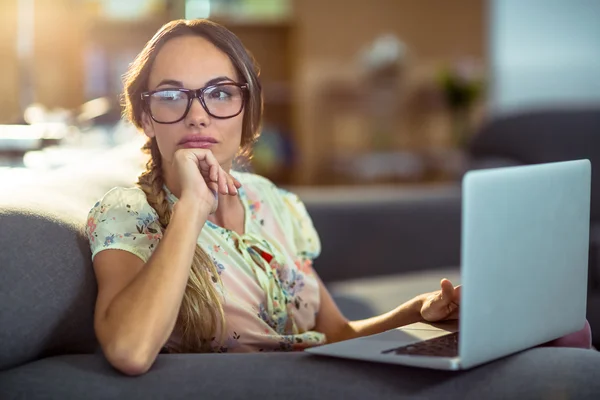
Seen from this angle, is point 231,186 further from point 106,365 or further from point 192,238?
point 106,365

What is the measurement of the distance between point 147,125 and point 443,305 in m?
0.46

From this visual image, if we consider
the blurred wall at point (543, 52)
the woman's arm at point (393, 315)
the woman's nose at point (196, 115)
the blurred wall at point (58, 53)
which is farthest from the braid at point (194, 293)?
the blurred wall at point (543, 52)

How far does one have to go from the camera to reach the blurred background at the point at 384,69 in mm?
5164

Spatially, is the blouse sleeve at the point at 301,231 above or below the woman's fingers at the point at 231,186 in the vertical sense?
below

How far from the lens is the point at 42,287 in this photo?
1.00 meters

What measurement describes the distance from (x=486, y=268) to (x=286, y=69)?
193 inches

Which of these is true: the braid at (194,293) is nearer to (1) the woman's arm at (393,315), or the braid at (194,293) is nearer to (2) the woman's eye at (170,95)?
(2) the woman's eye at (170,95)

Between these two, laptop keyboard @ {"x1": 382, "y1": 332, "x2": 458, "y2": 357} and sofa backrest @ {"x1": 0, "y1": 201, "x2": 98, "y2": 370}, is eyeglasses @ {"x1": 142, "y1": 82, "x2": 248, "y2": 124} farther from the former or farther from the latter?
laptop keyboard @ {"x1": 382, "y1": 332, "x2": 458, "y2": 357}

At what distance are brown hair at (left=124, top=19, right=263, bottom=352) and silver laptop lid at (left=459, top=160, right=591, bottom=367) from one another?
367mm

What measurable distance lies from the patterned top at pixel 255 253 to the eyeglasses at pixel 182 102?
4.7 inches

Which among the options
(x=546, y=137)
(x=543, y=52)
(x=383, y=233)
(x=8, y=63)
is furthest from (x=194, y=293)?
(x=543, y=52)

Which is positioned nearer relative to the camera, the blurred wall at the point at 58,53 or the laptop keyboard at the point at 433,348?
the laptop keyboard at the point at 433,348

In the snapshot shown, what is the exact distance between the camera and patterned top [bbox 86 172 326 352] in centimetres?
106

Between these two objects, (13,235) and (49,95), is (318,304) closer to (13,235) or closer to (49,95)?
(13,235)
